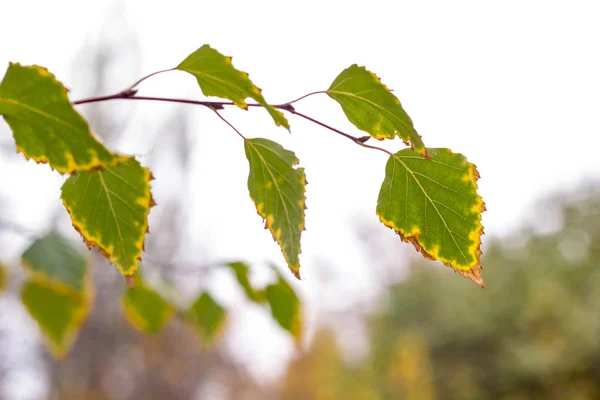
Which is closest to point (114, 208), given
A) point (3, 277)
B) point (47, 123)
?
point (47, 123)

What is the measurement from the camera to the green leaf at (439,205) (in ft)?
1.44

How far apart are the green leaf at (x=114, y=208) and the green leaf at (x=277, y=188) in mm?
86

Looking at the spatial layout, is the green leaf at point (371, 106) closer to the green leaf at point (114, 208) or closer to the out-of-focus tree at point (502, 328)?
the green leaf at point (114, 208)

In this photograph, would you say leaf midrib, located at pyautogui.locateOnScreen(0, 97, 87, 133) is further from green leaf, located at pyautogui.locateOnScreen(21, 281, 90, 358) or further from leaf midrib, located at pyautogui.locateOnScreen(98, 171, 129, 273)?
green leaf, located at pyautogui.locateOnScreen(21, 281, 90, 358)

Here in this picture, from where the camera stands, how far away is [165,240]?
10117mm

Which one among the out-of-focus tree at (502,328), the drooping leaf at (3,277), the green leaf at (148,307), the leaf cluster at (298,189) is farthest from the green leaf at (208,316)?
the out-of-focus tree at (502,328)

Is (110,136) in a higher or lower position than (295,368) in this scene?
higher

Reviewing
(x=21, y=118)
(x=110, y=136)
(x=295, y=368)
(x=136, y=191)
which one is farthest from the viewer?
(x=295, y=368)

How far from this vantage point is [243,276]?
38.6 inches

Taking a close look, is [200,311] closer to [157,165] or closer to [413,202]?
[413,202]

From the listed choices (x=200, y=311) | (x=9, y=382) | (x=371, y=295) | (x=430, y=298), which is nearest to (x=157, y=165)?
(x=9, y=382)

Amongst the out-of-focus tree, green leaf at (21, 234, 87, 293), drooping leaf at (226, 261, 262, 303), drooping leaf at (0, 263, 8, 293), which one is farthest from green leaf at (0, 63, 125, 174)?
the out-of-focus tree

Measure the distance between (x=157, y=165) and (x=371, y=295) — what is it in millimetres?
6559

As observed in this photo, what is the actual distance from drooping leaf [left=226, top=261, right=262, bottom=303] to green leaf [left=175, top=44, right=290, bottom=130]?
589mm
